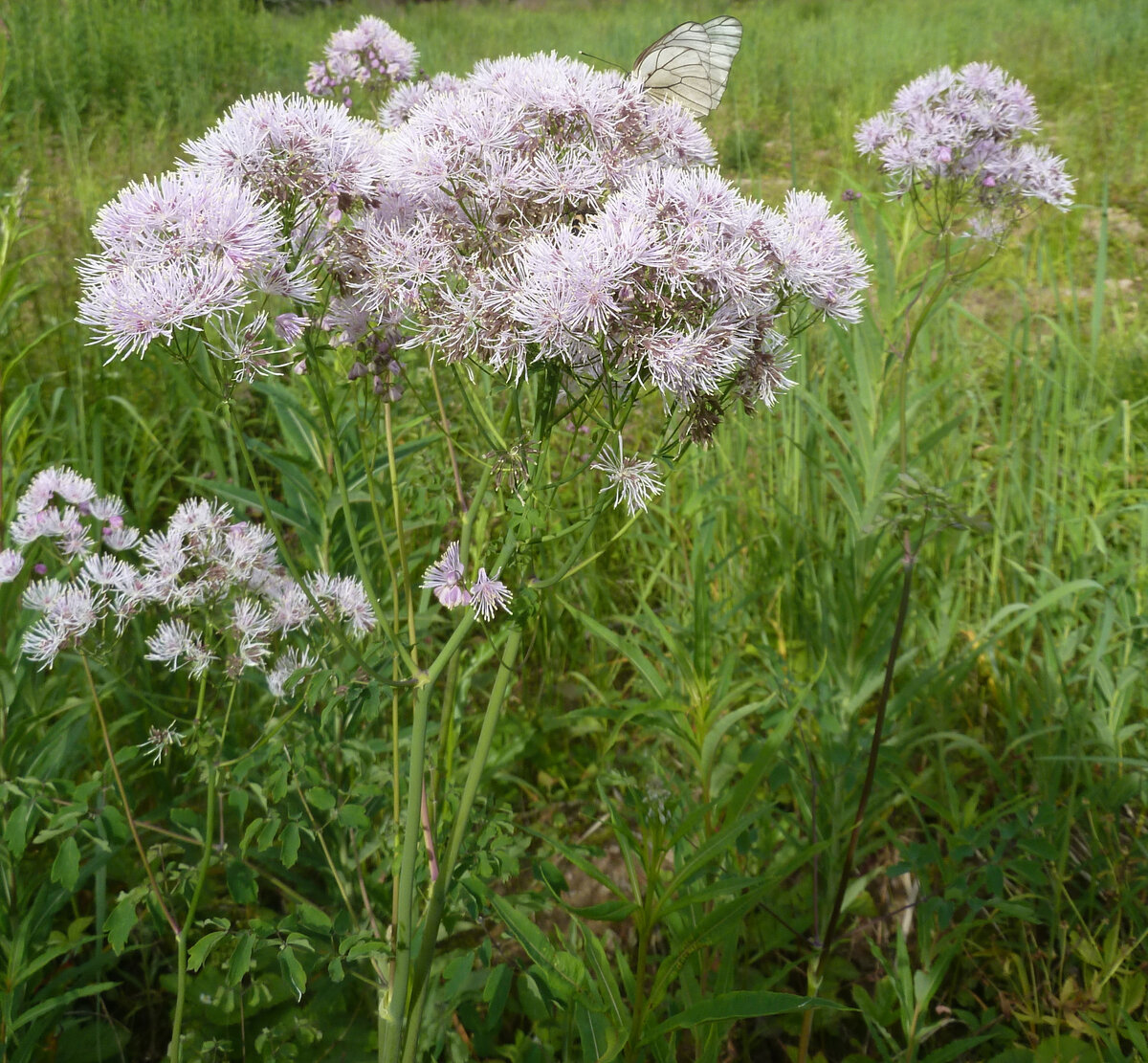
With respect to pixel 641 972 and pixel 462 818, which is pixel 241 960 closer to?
pixel 462 818

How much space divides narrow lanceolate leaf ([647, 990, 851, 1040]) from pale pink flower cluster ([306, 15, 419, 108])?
Answer: 3.19 metres

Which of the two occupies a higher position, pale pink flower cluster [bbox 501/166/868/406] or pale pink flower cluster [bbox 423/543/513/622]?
pale pink flower cluster [bbox 501/166/868/406]

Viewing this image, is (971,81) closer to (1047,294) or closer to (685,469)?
(685,469)

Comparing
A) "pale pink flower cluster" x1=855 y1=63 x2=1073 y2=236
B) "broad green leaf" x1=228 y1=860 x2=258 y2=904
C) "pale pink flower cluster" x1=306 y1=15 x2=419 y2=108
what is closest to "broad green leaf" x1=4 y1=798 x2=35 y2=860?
"broad green leaf" x1=228 y1=860 x2=258 y2=904

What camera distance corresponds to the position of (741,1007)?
42.6 inches

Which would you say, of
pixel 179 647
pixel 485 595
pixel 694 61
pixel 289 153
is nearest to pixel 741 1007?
pixel 485 595

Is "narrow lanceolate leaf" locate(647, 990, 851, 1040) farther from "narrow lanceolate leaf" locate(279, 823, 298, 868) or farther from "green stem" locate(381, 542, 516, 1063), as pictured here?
"narrow lanceolate leaf" locate(279, 823, 298, 868)

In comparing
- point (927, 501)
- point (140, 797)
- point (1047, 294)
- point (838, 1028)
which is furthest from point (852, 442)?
point (1047, 294)

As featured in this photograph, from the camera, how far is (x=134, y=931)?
195cm

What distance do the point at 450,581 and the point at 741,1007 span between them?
0.66 m

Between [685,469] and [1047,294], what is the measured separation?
3.06 m

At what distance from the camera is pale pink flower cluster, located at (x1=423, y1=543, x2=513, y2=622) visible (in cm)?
124

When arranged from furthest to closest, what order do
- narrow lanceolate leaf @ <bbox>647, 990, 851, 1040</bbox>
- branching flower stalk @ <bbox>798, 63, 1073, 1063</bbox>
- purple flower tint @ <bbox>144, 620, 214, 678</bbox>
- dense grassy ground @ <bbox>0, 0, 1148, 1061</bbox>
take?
branching flower stalk @ <bbox>798, 63, 1073, 1063</bbox> → dense grassy ground @ <bbox>0, 0, 1148, 1061</bbox> → purple flower tint @ <bbox>144, 620, 214, 678</bbox> → narrow lanceolate leaf @ <bbox>647, 990, 851, 1040</bbox>

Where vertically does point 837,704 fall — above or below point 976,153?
below
